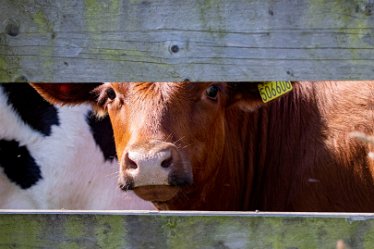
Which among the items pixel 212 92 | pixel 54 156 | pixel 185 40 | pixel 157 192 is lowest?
pixel 157 192

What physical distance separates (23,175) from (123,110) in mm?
2072

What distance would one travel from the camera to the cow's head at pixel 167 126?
10.1 feet

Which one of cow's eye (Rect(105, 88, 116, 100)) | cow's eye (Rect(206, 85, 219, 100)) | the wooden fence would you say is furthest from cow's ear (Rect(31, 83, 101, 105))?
the wooden fence

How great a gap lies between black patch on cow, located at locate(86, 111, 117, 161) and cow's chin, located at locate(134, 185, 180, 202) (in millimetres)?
2209

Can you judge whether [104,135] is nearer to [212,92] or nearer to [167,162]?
[212,92]

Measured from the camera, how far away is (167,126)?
3.30 meters

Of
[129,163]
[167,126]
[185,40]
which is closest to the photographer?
[185,40]

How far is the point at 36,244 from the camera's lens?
1916mm

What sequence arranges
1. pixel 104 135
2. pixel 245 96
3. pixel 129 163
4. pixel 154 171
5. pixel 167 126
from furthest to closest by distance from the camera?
pixel 104 135 < pixel 245 96 < pixel 167 126 < pixel 129 163 < pixel 154 171

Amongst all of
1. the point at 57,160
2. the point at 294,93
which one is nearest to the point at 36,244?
the point at 294,93

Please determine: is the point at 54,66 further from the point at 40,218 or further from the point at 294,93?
the point at 294,93

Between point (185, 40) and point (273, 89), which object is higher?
point (273, 89)

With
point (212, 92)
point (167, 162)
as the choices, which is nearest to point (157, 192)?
point (167, 162)

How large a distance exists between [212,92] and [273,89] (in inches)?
12.2
